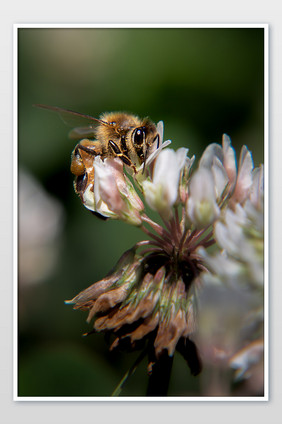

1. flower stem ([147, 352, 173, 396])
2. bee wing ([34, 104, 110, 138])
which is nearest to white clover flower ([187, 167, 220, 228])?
flower stem ([147, 352, 173, 396])

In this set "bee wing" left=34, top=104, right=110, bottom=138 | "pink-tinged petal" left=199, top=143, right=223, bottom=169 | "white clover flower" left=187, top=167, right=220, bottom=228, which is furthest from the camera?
"bee wing" left=34, top=104, right=110, bottom=138

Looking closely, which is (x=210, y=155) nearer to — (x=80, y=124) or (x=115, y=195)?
(x=115, y=195)

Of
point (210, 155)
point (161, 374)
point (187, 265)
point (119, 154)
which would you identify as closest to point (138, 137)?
point (119, 154)

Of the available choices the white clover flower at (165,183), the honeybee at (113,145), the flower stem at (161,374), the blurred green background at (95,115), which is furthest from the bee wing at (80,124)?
the flower stem at (161,374)

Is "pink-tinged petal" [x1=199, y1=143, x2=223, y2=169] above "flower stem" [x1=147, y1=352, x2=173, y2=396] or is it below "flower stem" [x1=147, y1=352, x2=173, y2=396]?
above

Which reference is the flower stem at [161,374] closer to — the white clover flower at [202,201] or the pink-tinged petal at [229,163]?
the white clover flower at [202,201]

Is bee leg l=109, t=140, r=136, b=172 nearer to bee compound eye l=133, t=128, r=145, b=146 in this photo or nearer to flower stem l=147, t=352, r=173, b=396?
bee compound eye l=133, t=128, r=145, b=146
